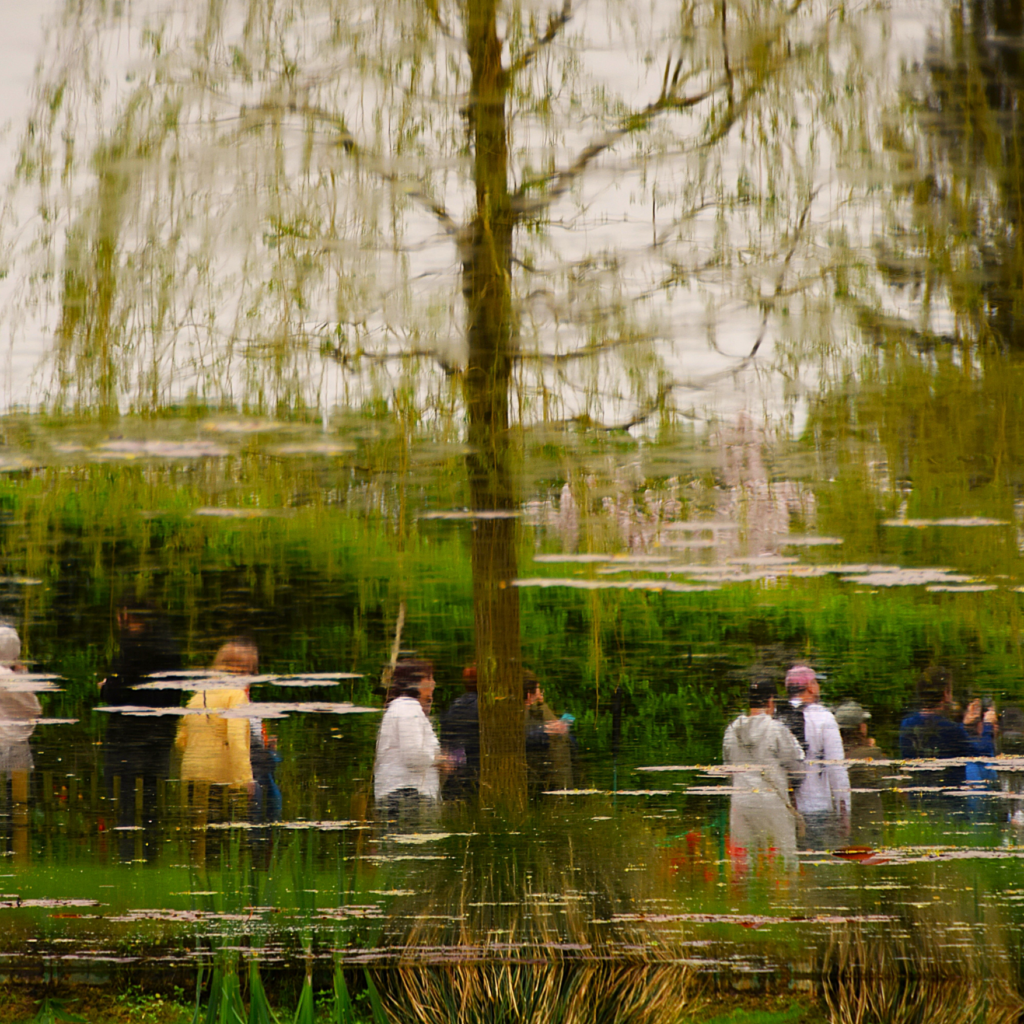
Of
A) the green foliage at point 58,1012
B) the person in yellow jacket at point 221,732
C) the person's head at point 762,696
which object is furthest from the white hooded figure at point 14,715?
the person's head at point 762,696

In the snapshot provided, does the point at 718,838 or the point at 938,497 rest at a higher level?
the point at 938,497

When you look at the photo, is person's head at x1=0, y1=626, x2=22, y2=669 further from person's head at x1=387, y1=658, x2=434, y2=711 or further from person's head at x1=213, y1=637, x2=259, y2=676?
person's head at x1=387, y1=658, x2=434, y2=711

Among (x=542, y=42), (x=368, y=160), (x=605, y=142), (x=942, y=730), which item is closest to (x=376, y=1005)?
(x=942, y=730)

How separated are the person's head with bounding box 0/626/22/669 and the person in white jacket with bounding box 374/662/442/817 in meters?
0.77

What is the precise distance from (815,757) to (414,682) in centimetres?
87

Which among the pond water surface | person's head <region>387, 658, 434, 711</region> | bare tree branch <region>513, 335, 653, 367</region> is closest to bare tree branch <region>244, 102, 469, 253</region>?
the pond water surface

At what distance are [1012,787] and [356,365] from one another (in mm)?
1662

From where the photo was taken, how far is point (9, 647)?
168cm

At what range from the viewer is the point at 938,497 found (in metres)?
1.71

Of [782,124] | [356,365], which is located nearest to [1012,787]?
[782,124]

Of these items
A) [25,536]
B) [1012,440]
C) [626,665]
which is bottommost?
[626,665]

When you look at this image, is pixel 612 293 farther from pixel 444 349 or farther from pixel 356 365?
pixel 356 365

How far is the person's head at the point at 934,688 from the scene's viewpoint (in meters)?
1.74

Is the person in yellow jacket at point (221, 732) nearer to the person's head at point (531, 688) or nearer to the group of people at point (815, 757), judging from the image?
the person's head at point (531, 688)
